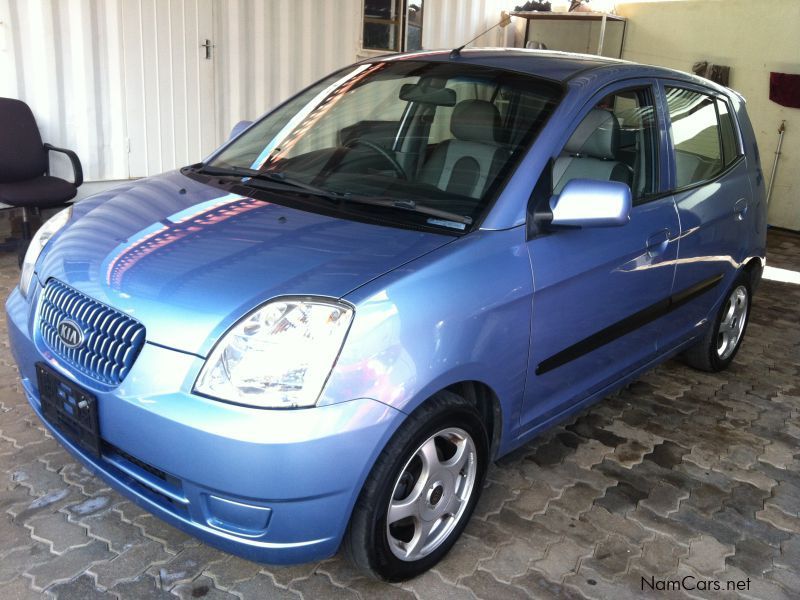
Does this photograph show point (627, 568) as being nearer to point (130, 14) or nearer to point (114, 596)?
point (114, 596)

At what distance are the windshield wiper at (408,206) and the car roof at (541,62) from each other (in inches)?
29.3

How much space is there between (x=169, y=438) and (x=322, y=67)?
580 centimetres

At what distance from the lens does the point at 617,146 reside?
2.93 metres

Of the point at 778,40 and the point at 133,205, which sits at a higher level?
the point at 778,40

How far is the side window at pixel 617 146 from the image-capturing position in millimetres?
2680

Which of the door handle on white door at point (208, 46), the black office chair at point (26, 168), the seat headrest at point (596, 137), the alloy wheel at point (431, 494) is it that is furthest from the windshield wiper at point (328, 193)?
the door handle on white door at point (208, 46)

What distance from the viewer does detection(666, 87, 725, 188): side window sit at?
324cm

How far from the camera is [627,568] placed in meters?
2.43

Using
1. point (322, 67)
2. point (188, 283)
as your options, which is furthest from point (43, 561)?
point (322, 67)

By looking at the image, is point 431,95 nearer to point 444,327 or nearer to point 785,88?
point 444,327

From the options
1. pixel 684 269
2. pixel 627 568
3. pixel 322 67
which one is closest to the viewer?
pixel 627 568

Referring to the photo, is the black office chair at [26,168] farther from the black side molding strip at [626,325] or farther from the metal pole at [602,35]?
the metal pole at [602,35]

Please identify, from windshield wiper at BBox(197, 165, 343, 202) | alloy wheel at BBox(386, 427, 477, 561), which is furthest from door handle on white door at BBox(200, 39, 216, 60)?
alloy wheel at BBox(386, 427, 477, 561)

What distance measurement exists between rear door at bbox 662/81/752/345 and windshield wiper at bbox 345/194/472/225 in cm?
124
